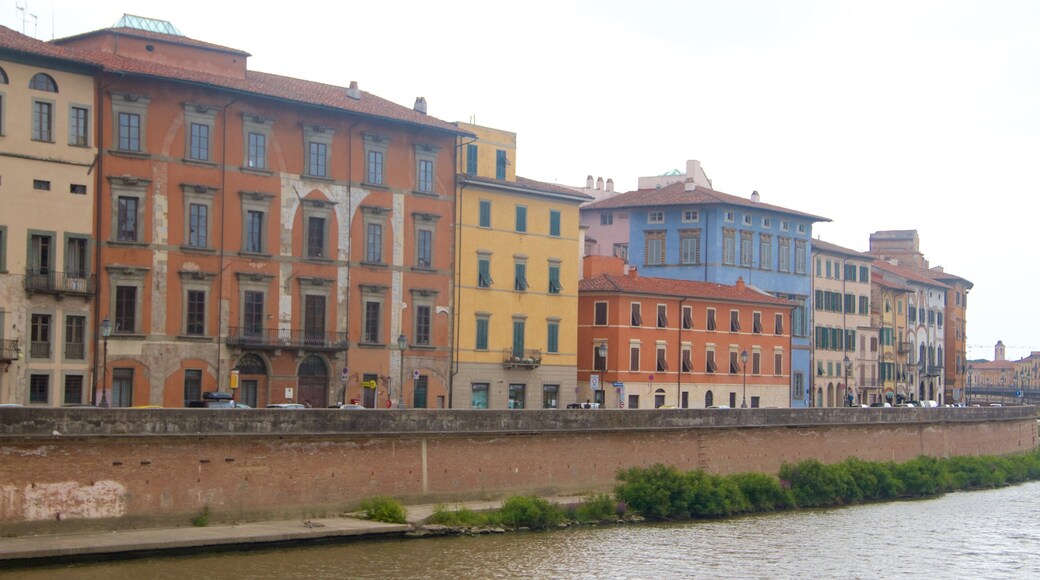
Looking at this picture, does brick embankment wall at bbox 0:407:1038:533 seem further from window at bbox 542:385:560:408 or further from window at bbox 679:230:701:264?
window at bbox 679:230:701:264

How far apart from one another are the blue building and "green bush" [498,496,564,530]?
136ft

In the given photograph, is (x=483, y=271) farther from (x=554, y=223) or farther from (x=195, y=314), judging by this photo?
(x=195, y=314)

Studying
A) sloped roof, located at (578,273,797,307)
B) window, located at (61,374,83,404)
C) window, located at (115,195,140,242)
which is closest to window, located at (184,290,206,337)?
window, located at (115,195,140,242)

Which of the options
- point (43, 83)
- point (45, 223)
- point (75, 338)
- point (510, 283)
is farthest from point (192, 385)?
point (510, 283)

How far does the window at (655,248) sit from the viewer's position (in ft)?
277

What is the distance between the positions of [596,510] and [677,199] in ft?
138

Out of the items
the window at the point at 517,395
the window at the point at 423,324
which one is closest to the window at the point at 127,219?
the window at the point at 423,324

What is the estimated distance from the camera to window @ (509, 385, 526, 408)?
63.0 m

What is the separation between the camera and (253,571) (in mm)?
32625

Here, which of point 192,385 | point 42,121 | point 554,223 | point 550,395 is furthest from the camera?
point 554,223

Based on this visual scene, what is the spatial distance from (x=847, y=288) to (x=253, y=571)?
2690 inches

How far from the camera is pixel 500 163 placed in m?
63.7

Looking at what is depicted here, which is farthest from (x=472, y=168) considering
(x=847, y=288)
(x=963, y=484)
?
(x=847, y=288)

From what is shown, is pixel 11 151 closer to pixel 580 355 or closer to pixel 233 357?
pixel 233 357
